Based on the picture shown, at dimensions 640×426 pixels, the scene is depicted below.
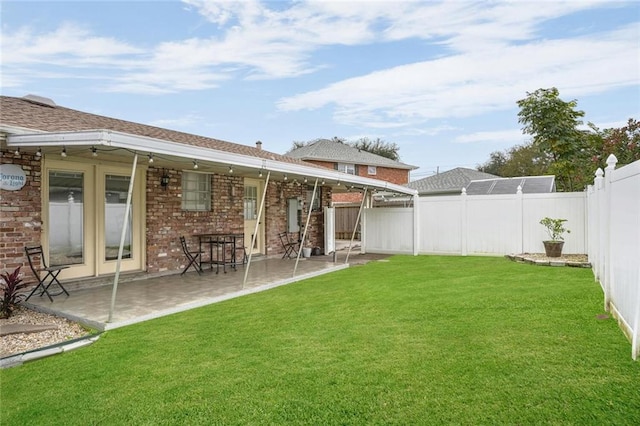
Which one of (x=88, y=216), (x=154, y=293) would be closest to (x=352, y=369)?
(x=154, y=293)

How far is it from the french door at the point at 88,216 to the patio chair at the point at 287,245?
4878mm

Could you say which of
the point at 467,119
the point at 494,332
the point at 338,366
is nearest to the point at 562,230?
the point at 494,332

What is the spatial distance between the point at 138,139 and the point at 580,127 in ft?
58.5

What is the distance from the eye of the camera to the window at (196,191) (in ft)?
31.6

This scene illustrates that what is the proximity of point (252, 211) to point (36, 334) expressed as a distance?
7.24 meters

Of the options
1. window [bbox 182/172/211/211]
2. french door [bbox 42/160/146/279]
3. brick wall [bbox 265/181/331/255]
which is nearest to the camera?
french door [bbox 42/160/146/279]

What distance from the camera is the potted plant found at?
10.6m

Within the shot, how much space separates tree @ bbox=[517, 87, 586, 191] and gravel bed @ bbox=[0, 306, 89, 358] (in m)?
16.9

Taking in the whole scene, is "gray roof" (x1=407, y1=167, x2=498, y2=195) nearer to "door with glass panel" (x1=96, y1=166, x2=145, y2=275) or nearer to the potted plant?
the potted plant

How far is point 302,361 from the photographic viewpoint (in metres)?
3.89

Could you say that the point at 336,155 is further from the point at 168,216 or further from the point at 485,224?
the point at 168,216

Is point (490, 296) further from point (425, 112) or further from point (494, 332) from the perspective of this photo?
point (425, 112)

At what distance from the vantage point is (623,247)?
4.25 m

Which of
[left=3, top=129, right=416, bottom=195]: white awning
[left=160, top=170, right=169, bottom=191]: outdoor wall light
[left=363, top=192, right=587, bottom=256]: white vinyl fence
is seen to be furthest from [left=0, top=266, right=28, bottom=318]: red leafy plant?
[left=363, top=192, right=587, bottom=256]: white vinyl fence
